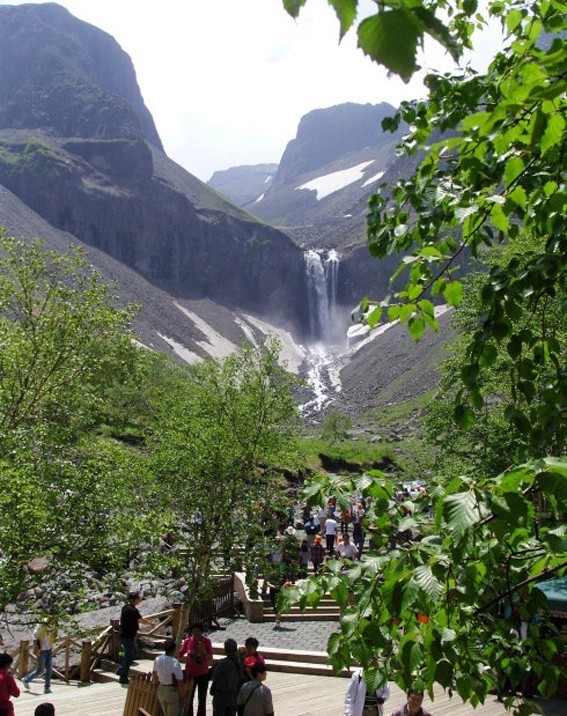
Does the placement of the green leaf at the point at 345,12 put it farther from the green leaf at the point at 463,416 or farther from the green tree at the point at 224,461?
the green tree at the point at 224,461

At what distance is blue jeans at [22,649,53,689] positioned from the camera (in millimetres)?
14234

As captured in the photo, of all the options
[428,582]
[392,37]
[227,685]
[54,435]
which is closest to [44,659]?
[54,435]

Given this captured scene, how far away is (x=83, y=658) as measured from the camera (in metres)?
15.3

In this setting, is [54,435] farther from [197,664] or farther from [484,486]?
[484,486]

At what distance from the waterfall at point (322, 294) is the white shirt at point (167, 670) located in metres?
134

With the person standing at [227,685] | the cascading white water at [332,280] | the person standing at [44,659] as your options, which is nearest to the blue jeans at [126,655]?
the person standing at [44,659]

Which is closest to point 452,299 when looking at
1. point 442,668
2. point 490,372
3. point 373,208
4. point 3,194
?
point 373,208

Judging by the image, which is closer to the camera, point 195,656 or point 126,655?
point 195,656

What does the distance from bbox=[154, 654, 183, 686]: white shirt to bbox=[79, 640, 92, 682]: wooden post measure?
22.4 feet

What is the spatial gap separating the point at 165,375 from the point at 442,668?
54298 millimetres

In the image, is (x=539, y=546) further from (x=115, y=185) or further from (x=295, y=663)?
(x=115, y=185)

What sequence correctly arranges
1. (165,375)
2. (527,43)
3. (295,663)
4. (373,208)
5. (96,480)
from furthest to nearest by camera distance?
(165,375), (295,663), (96,480), (373,208), (527,43)

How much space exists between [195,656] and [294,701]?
2.60 meters

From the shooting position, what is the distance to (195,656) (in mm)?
9977
